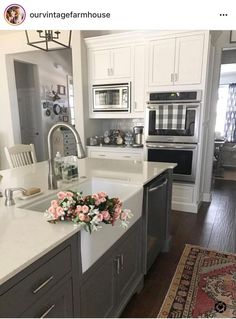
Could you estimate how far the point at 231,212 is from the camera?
346 cm

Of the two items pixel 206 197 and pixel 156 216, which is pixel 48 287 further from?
pixel 206 197

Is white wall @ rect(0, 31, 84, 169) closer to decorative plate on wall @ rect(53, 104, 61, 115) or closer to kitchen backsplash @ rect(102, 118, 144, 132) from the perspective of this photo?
kitchen backsplash @ rect(102, 118, 144, 132)

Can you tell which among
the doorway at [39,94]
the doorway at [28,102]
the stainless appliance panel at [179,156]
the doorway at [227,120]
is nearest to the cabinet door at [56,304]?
the stainless appliance panel at [179,156]

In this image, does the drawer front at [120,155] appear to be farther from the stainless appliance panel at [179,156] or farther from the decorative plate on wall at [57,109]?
the decorative plate on wall at [57,109]

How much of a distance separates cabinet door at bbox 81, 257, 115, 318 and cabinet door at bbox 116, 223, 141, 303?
0.33 ft

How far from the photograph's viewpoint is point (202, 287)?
194 centimetres

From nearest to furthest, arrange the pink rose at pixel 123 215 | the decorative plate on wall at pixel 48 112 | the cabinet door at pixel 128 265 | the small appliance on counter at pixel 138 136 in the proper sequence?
the pink rose at pixel 123 215, the cabinet door at pixel 128 265, the small appliance on counter at pixel 138 136, the decorative plate on wall at pixel 48 112

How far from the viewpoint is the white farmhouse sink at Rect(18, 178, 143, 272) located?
3.77 feet

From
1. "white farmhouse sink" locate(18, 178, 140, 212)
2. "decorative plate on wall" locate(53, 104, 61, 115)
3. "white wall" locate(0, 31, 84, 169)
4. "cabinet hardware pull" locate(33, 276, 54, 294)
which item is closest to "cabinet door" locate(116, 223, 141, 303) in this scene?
"white farmhouse sink" locate(18, 178, 140, 212)

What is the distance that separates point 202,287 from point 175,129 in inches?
79.9

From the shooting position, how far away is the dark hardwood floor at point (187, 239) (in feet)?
5.89

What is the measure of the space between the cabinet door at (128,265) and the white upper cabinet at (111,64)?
2.67 m

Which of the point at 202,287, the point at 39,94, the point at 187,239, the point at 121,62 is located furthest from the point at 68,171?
the point at 39,94
